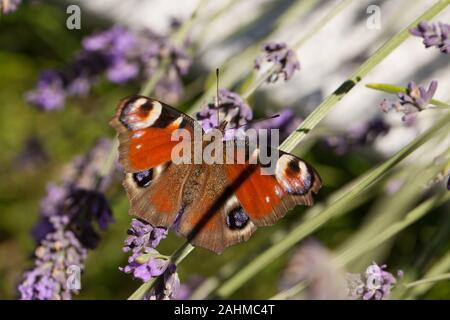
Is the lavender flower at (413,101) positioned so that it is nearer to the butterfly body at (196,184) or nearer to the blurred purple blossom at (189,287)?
the butterfly body at (196,184)

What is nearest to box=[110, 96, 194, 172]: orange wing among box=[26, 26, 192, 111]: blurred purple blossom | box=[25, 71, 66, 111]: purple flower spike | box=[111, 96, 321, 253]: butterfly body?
box=[111, 96, 321, 253]: butterfly body

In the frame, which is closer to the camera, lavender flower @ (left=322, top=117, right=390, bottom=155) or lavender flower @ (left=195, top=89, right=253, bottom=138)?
lavender flower @ (left=195, top=89, right=253, bottom=138)

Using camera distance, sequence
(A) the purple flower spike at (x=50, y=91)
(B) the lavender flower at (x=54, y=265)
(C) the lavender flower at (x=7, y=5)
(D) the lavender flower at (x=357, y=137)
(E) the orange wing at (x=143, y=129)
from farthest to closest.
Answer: (A) the purple flower spike at (x=50, y=91) → (D) the lavender flower at (x=357, y=137) → (C) the lavender flower at (x=7, y=5) → (B) the lavender flower at (x=54, y=265) → (E) the orange wing at (x=143, y=129)

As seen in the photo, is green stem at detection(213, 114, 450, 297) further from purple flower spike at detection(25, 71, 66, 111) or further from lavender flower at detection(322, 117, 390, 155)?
purple flower spike at detection(25, 71, 66, 111)

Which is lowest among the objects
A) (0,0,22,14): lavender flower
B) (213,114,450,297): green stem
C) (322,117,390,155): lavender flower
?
(213,114,450,297): green stem

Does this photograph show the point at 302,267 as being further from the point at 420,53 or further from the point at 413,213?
the point at 420,53

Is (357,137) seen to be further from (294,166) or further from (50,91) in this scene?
(50,91)

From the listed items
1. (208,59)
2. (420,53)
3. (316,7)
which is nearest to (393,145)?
(420,53)

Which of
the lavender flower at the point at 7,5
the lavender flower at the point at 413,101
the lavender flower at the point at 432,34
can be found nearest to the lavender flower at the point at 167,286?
the lavender flower at the point at 413,101
